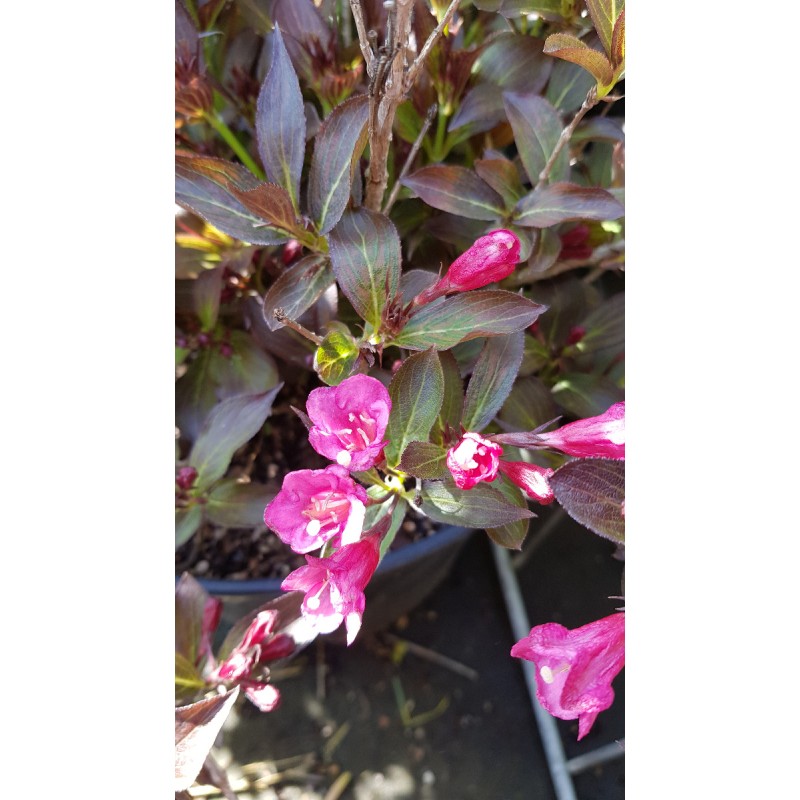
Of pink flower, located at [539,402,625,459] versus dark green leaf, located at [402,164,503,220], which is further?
dark green leaf, located at [402,164,503,220]

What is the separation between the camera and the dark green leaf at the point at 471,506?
1.64 ft

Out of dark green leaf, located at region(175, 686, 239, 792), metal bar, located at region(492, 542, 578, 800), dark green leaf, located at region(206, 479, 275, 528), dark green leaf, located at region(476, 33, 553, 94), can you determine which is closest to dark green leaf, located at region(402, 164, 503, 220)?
dark green leaf, located at region(476, 33, 553, 94)

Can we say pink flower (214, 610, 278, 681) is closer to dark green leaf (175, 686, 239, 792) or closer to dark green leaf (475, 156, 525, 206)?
dark green leaf (175, 686, 239, 792)

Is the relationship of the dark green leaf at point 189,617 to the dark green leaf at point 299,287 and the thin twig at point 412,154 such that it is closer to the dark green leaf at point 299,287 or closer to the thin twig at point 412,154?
the dark green leaf at point 299,287

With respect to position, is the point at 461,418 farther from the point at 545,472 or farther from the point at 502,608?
the point at 502,608

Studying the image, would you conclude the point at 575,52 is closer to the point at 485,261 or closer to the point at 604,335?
the point at 485,261

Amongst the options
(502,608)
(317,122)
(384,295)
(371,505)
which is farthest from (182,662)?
(502,608)

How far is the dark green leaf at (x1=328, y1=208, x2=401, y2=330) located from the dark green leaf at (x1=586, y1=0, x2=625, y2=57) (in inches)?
7.4

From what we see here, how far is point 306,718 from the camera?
1.10m

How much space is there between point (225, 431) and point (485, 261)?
32cm

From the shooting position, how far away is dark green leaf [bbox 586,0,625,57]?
490mm

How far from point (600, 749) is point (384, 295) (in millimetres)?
819

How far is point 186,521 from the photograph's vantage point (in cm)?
73

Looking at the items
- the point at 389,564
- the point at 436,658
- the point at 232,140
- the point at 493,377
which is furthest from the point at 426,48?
the point at 436,658
